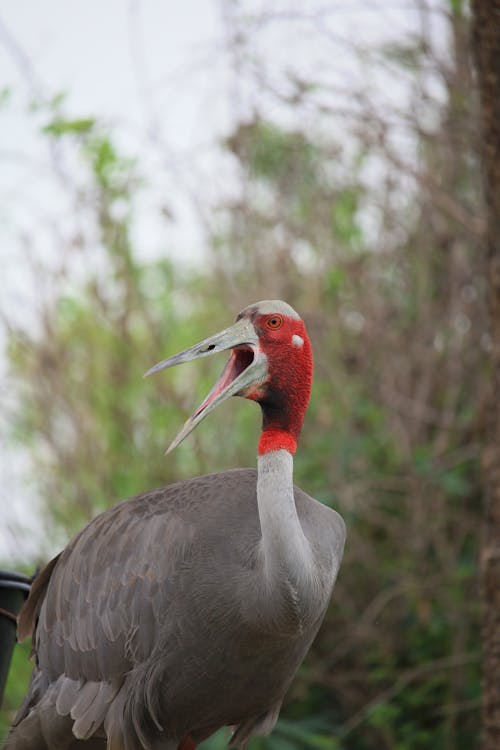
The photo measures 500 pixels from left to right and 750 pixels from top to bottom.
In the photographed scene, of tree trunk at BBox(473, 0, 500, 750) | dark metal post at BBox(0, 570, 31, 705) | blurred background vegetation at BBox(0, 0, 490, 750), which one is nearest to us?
dark metal post at BBox(0, 570, 31, 705)

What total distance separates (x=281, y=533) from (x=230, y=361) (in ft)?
1.85

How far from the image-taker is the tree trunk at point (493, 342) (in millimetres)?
4121

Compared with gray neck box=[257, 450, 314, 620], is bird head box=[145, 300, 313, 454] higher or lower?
higher

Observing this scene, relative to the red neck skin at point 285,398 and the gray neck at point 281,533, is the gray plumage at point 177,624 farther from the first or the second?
the red neck skin at point 285,398

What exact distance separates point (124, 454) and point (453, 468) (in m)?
1.93

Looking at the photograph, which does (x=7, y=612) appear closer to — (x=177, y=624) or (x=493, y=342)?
(x=177, y=624)

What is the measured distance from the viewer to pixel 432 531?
6086mm

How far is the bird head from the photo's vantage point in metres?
3.06

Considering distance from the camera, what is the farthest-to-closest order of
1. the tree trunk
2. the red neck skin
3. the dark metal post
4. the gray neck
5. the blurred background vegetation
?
the blurred background vegetation < the tree trunk < the dark metal post < the red neck skin < the gray neck

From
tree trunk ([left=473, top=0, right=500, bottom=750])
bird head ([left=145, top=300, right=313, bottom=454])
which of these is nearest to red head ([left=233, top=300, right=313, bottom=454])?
bird head ([left=145, top=300, right=313, bottom=454])

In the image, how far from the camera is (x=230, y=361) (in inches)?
126

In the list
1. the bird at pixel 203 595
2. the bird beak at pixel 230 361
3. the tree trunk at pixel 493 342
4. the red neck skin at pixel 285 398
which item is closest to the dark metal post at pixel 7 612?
the bird at pixel 203 595

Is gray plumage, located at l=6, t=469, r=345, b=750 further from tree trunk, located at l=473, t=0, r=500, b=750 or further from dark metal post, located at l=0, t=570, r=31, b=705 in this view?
tree trunk, located at l=473, t=0, r=500, b=750

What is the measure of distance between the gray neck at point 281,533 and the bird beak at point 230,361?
0.23 metres
